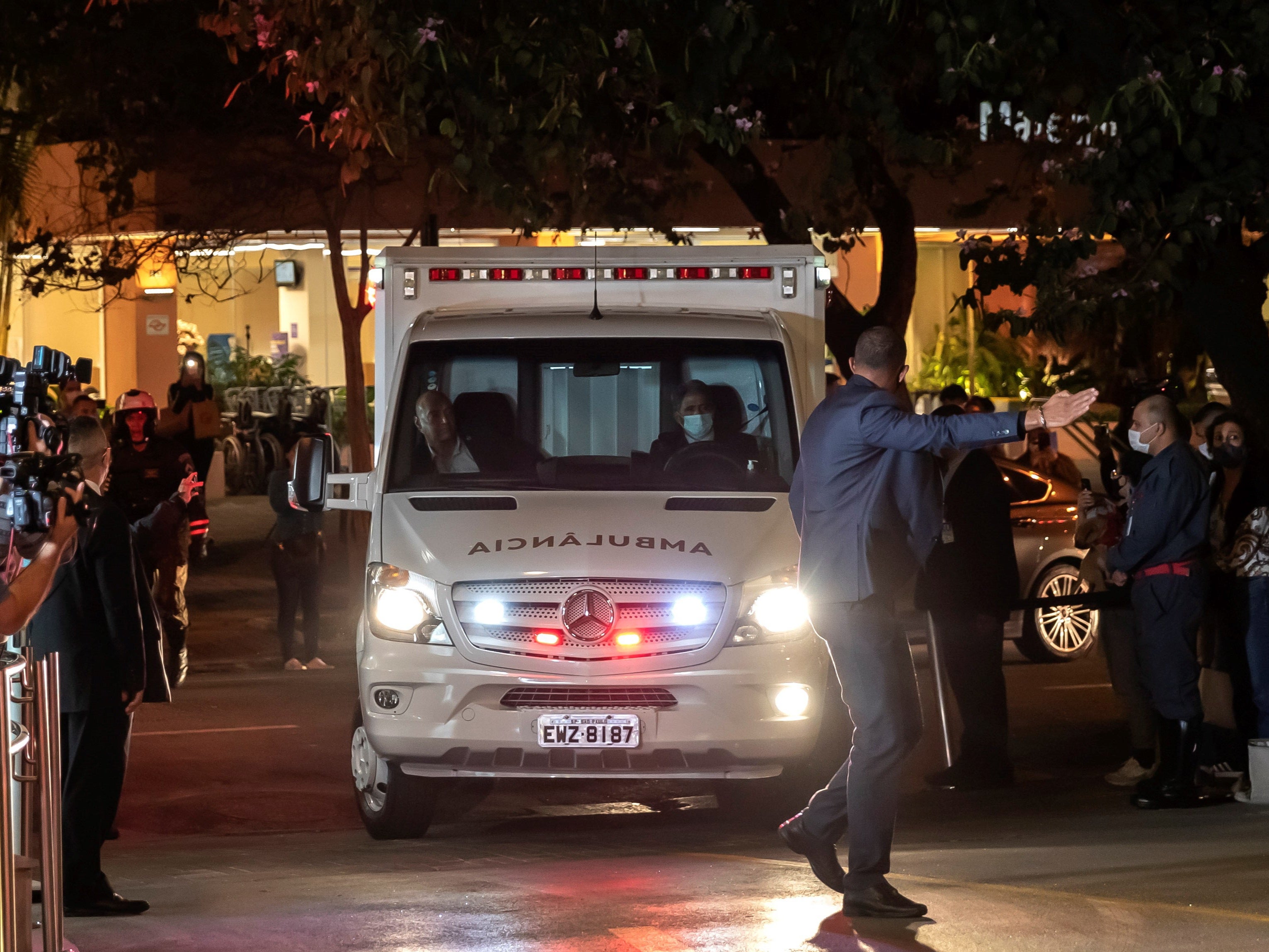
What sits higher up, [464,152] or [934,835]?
[464,152]

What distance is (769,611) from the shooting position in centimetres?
757

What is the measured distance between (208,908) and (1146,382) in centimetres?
544

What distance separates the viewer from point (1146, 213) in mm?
9305

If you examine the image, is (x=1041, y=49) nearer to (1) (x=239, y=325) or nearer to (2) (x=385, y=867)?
(2) (x=385, y=867)

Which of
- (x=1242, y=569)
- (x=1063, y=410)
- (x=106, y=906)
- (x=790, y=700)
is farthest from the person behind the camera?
(x=1242, y=569)

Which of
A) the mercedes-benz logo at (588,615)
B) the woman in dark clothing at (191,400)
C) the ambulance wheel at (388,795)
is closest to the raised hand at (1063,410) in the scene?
the mercedes-benz logo at (588,615)

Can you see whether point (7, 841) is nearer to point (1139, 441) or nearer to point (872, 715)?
point (872, 715)

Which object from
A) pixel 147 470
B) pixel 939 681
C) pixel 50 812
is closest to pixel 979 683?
pixel 939 681

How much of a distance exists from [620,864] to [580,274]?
306cm

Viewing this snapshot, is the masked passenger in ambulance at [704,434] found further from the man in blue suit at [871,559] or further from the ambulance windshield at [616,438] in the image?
the man in blue suit at [871,559]

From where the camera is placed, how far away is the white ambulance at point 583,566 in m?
7.50

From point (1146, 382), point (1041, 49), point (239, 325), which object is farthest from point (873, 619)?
point (239, 325)

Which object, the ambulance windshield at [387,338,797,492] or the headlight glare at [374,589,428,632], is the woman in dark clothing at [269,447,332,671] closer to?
the ambulance windshield at [387,338,797,492]

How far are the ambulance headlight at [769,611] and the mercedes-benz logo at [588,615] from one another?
0.52 meters
